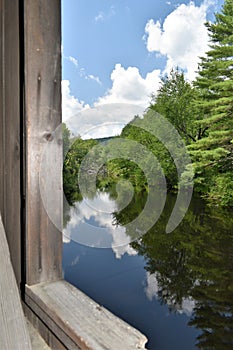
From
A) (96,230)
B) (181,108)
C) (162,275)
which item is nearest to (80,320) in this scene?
(162,275)

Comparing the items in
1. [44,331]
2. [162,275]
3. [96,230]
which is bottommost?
[162,275]

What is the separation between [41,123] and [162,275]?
4.51 metres

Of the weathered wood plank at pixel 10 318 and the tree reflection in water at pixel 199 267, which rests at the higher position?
the weathered wood plank at pixel 10 318

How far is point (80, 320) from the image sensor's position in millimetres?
441

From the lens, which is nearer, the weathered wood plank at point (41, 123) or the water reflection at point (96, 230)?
the weathered wood plank at point (41, 123)

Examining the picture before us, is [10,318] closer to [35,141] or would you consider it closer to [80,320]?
[80,320]

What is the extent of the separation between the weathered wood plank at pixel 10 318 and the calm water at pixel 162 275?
3.11 m

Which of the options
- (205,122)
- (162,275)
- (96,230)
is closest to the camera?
(162,275)

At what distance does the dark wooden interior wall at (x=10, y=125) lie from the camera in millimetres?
627

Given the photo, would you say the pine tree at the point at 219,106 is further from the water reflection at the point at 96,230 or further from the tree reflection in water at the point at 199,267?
the water reflection at the point at 96,230

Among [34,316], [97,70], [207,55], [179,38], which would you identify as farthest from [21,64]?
[179,38]

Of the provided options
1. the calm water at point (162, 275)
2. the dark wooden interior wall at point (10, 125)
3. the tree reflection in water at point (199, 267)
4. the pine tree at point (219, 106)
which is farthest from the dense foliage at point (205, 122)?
the dark wooden interior wall at point (10, 125)

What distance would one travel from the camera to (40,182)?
2.00ft

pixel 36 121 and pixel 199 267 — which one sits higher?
pixel 36 121
